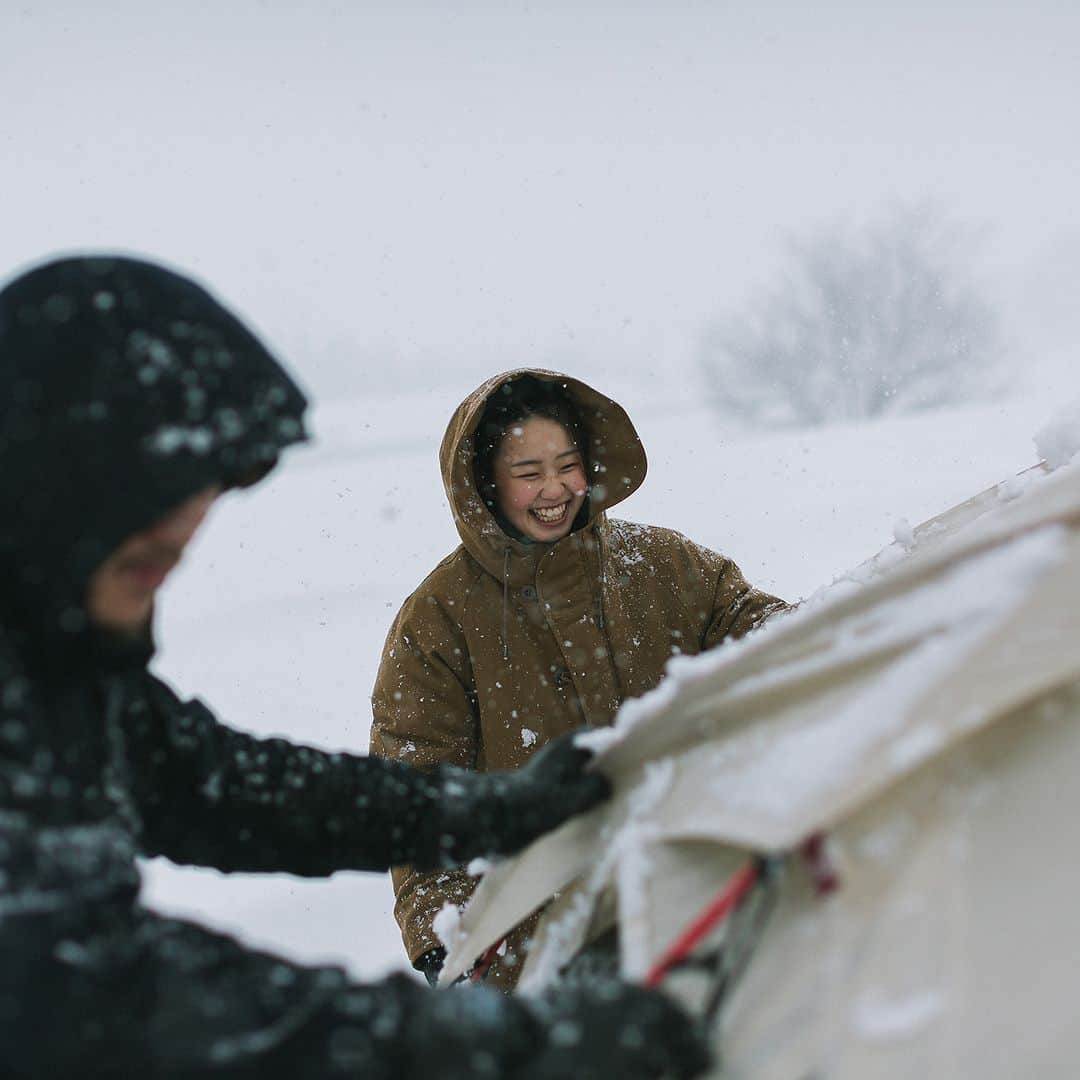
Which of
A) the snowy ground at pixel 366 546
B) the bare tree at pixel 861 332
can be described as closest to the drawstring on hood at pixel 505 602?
the snowy ground at pixel 366 546

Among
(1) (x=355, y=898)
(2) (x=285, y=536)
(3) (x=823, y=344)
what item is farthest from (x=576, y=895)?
(3) (x=823, y=344)

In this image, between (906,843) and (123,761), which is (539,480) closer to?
(123,761)

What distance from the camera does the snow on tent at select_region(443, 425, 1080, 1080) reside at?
882 mm

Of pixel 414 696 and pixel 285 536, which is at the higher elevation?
pixel 285 536

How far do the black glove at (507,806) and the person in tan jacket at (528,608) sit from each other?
2.76ft

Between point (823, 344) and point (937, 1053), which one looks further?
point (823, 344)

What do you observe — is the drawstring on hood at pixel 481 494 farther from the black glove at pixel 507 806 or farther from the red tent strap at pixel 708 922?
the red tent strap at pixel 708 922

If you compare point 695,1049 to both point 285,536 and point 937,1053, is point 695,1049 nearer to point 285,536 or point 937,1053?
point 937,1053

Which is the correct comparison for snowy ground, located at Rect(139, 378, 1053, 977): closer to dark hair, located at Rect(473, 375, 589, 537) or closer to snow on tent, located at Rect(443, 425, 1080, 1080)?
dark hair, located at Rect(473, 375, 589, 537)

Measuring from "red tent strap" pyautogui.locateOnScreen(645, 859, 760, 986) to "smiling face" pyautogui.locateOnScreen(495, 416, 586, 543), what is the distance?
1.43m

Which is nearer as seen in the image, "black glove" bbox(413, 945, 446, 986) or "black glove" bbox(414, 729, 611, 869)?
"black glove" bbox(414, 729, 611, 869)

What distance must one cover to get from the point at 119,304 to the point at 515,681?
153cm

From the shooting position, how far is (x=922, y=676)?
959 mm

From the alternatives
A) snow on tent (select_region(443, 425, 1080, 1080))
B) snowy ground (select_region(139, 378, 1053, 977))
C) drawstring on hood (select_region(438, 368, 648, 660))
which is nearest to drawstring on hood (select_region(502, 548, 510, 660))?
drawstring on hood (select_region(438, 368, 648, 660))
